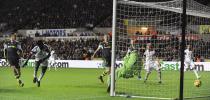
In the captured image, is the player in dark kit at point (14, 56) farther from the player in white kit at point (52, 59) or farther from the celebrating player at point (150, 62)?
the player in white kit at point (52, 59)

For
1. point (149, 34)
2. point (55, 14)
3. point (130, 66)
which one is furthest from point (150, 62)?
point (55, 14)

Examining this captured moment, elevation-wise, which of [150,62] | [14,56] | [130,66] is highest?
[14,56]

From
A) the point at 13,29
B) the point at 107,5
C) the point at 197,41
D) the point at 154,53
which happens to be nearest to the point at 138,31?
the point at 154,53

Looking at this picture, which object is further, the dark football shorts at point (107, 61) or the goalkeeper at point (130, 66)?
the dark football shorts at point (107, 61)

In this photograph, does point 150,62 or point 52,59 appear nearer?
point 150,62

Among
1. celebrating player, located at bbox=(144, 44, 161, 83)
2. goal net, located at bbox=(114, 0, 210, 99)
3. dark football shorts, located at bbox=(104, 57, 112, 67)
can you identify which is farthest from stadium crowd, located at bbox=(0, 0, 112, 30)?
dark football shorts, located at bbox=(104, 57, 112, 67)

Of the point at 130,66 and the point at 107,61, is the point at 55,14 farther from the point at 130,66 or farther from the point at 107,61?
the point at 130,66

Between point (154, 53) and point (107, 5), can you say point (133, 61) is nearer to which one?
point (154, 53)

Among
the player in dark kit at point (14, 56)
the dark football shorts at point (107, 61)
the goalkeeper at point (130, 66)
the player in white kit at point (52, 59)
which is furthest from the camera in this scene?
the player in white kit at point (52, 59)

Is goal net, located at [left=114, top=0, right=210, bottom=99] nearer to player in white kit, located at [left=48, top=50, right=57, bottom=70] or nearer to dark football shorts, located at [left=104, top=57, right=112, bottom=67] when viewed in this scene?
dark football shorts, located at [left=104, top=57, right=112, bottom=67]

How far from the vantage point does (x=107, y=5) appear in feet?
176

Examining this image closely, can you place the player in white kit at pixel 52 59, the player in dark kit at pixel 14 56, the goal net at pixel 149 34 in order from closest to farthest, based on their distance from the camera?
the goal net at pixel 149 34 < the player in dark kit at pixel 14 56 < the player in white kit at pixel 52 59

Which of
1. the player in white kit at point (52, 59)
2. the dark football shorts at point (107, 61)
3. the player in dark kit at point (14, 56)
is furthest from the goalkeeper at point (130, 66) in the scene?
the player in white kit at point (52, 59)

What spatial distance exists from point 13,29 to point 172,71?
27444 mm
